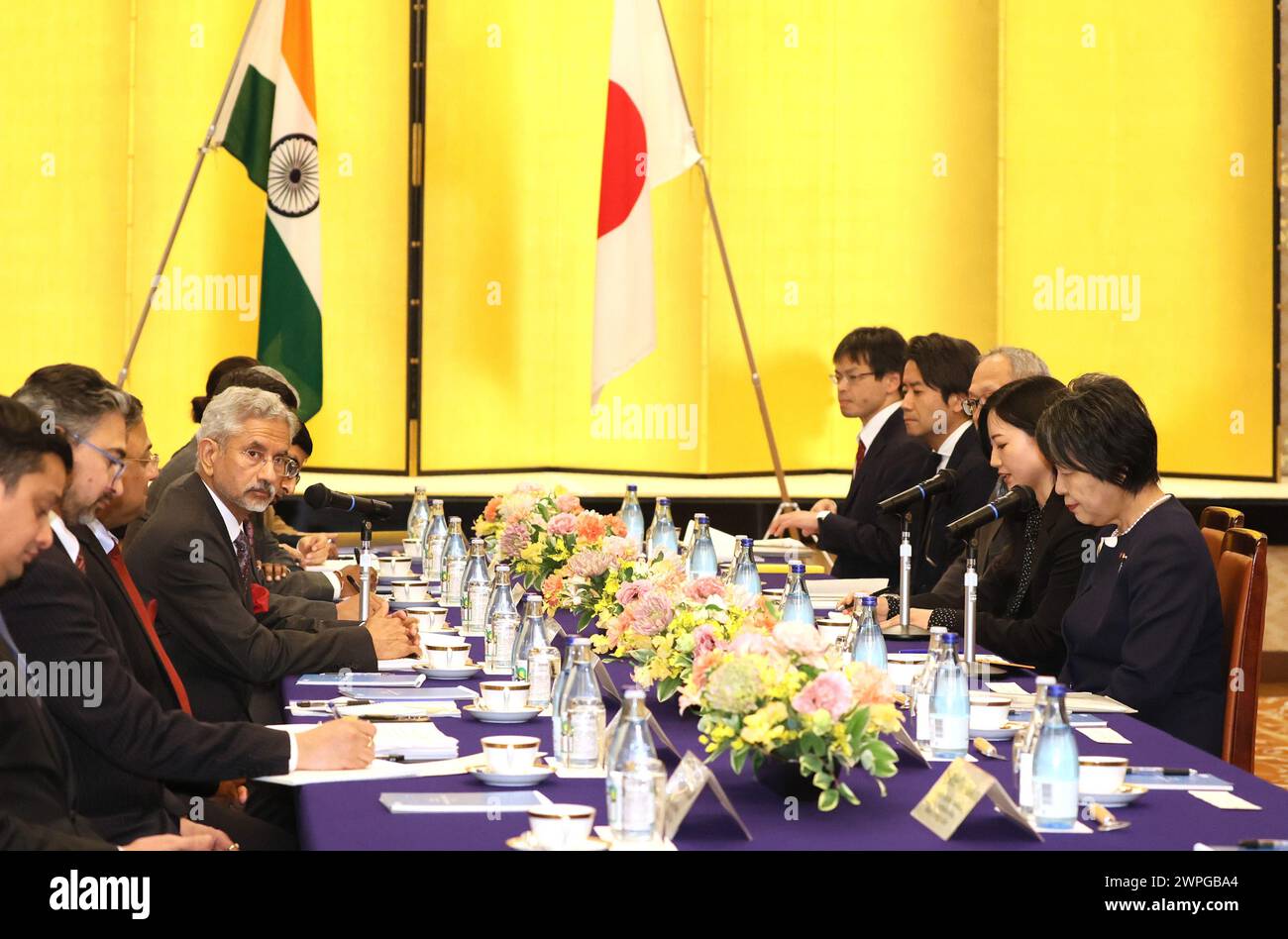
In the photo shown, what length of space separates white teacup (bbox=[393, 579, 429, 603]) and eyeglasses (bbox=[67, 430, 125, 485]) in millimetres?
1802

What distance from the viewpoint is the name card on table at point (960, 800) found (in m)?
2.03

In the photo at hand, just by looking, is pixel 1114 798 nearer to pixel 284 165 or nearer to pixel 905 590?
pixel 905 590

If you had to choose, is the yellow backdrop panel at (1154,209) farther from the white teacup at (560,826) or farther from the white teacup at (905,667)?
the white teacup at (560,826)

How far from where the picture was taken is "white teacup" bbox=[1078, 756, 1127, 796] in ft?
7.52

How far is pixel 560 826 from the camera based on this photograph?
6.66ft

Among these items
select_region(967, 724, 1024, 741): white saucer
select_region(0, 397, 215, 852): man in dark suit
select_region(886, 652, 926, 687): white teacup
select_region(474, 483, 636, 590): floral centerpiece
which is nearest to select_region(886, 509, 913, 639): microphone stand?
select_region(886, 652, 926, 687): white teacup

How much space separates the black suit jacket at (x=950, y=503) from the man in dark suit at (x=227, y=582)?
1887 millimetres

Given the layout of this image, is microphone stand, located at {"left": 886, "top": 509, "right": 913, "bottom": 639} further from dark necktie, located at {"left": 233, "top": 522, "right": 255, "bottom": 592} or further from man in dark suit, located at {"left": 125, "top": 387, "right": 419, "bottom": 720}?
dark necktie, located at {"left": 233, "top": 522, "right": 255, "bottom": 592}

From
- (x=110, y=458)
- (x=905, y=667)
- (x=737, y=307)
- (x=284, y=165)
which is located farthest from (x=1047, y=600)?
(x=284, y=165)

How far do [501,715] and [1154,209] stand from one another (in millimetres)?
5883

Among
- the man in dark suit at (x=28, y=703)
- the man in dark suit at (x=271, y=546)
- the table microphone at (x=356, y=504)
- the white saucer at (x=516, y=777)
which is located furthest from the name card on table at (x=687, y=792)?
the table microphone at (x=356, y=504)
